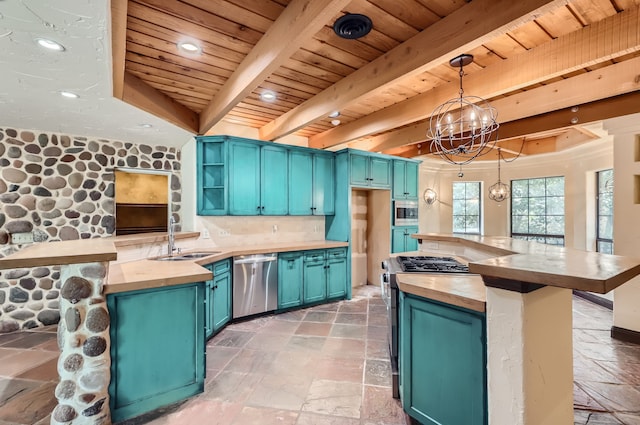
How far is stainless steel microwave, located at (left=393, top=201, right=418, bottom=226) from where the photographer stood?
17.2ft

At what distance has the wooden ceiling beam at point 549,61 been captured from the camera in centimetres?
188

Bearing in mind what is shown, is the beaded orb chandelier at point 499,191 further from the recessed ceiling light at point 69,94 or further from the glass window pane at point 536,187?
the recessed ceiling light at point 69,94

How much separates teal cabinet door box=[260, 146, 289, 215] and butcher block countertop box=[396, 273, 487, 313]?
254 cm

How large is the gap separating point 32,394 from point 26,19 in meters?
2.57

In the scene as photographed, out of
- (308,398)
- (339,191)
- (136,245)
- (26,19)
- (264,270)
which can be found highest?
(26,19)

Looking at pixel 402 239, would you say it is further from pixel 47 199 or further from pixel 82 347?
pixel 47 199

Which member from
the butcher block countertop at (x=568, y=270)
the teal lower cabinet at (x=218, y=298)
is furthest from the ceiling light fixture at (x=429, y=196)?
the butcher block countertop at (x=568, y=270)

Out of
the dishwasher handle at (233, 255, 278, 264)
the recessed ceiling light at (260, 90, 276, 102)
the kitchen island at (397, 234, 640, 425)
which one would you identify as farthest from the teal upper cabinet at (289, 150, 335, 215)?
the kitchen island at (397, 234, 640, 425)

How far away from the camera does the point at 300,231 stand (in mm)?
4836

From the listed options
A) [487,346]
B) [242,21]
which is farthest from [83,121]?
[487,346]

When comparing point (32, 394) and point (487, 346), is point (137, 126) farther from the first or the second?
point (487, 346)

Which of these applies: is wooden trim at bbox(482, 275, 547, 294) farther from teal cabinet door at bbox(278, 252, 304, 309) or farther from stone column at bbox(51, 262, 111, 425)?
teal cabinet door at bbox(278, 252, 304, 309)

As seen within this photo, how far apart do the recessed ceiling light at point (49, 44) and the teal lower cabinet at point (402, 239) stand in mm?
4630

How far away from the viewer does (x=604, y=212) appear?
4832mm
